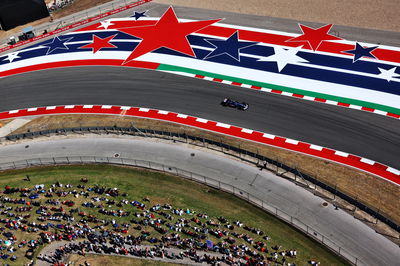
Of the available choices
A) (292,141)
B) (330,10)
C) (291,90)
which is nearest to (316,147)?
→ (292,141)

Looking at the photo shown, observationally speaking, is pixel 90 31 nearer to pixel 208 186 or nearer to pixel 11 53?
pixel 11 53

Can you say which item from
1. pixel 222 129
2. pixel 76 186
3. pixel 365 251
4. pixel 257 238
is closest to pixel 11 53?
pixel 76 186

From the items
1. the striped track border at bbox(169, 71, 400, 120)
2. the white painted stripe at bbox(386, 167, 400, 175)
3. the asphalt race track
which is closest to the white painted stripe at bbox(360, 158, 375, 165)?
the asphalt race track

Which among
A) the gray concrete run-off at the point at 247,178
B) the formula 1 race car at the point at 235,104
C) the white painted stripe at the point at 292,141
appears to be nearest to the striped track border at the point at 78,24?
the gray concrete run-off at the point at 247,178

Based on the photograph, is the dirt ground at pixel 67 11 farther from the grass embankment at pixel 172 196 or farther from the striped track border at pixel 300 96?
the grass embankment at pixel 172 196

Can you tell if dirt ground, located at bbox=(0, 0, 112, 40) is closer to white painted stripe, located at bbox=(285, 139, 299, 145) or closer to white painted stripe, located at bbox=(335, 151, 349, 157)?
white painted stripe, located at bbox=(285, 139, 299, 145)
